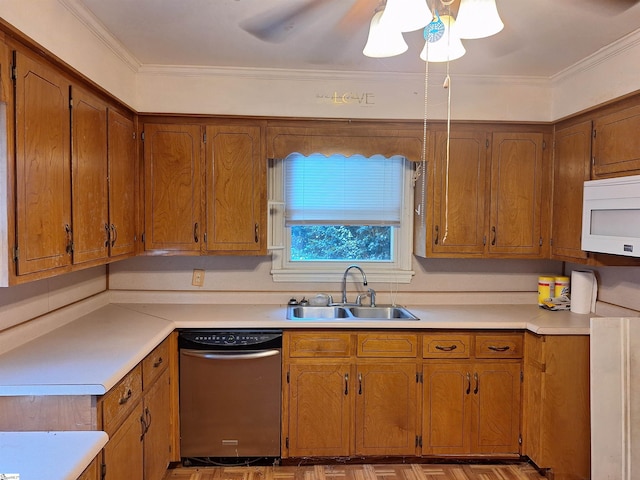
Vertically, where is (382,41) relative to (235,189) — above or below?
above

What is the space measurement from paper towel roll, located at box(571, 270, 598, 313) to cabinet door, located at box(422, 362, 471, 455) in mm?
888

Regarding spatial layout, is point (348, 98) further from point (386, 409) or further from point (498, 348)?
point (386, 409)

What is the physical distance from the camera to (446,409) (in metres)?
2.61

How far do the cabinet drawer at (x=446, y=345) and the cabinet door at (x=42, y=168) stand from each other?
198 cm

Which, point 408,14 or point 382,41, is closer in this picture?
point 408,14

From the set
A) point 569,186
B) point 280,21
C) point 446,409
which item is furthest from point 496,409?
point 280,21

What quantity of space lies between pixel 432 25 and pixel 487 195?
161cm

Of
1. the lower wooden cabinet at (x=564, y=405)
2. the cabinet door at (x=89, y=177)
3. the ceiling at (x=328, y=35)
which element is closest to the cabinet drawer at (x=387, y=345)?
the lower wooden cabinet at (x=564, y=405)

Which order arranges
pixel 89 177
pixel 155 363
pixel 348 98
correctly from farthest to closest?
pixel 348 98 → pixel 155 363 → pixel 89 177

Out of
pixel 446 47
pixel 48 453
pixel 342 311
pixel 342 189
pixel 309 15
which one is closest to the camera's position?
pixel 48 453

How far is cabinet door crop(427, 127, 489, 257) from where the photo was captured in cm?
A: 284

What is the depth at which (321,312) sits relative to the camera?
300 cm

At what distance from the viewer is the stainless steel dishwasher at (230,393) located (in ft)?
8.23

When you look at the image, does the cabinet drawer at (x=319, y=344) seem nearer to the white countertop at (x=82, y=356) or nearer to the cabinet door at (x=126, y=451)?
the white countertop at (x=82, y=356)
